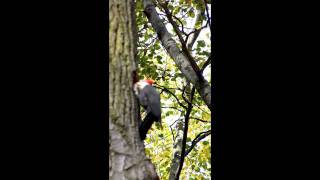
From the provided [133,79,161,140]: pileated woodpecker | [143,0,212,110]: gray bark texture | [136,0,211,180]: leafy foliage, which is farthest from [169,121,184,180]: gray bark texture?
[133,79,161,140]: pileated woodpecker

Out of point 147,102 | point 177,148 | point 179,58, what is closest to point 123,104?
point 147,102

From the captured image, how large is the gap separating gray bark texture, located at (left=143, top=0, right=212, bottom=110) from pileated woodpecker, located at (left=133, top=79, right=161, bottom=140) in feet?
2.72

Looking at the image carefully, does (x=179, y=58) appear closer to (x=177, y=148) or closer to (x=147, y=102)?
(x=177, y=148)

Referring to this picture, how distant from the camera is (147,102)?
1.47m

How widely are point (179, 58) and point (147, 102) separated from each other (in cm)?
117

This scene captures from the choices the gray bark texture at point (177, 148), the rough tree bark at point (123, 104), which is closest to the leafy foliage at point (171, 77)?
the gray bark texture at point (177, 148)

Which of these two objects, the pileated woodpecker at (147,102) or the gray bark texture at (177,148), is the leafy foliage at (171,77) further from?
the pileated woodpecker at (147,102)

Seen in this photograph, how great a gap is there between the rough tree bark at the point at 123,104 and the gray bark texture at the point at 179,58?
2.97 feet

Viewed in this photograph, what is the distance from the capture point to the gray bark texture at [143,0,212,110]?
2416 millimetres

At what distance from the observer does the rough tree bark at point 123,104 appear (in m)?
1.35
